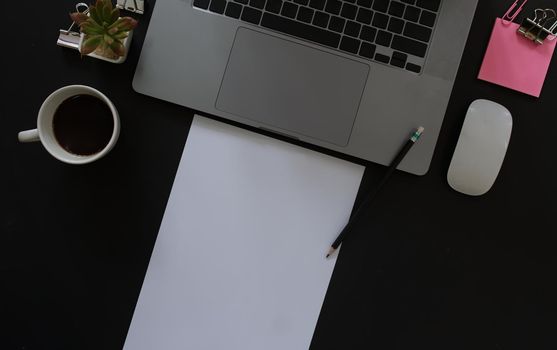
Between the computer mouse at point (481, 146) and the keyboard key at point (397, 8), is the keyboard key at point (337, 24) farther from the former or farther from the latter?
the computer mouse at point (481, 146)

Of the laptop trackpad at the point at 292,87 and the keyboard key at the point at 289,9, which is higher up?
the keyboard key at the point at 289,9

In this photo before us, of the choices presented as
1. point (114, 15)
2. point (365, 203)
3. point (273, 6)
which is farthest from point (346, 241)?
point (114, 15)

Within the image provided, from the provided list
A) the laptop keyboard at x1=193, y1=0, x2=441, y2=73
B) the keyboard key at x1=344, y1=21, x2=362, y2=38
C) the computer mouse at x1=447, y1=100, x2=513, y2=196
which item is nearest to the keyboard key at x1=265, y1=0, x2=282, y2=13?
the laptop keyboard at x1=193, y1=0, x2=441, y2=73

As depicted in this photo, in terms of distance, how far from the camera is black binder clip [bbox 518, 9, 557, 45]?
67 centimetres

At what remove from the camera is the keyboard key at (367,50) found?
636mm

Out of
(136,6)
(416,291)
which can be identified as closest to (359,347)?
(416,291)

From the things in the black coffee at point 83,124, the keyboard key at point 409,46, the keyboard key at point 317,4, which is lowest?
the black coffee at point 83,124

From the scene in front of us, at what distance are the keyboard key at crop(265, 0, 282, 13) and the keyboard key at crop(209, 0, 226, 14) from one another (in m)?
0.07

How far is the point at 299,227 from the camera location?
0.67 m

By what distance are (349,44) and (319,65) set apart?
0.18 ft

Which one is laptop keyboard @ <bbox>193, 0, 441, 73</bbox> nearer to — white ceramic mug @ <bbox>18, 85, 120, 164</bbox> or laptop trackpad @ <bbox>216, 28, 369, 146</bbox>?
laptop trackpad @ <bbox>216, 28, 369, 146</bbox>

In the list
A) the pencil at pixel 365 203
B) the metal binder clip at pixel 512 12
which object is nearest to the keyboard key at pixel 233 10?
the pencil at pixel 365 203

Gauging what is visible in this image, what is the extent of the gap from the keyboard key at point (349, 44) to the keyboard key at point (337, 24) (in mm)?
14

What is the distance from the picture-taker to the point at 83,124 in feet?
2.07
